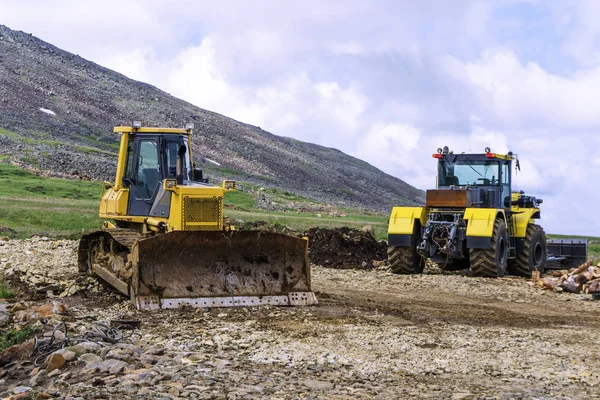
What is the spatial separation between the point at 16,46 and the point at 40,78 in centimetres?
1294

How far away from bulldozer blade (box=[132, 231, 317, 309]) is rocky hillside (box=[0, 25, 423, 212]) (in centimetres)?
4579

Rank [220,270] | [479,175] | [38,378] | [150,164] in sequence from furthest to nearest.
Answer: [479,175] → [150,164] → [220,270] → [38,378]

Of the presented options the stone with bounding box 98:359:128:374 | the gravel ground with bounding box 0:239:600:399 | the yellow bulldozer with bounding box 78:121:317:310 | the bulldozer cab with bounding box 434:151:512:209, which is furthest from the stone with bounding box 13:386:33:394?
the bulldozer cab with bounding box 434:151:512:209

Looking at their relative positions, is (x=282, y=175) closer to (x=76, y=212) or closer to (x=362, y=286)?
(x=76, y=212)

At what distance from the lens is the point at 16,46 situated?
352 feet

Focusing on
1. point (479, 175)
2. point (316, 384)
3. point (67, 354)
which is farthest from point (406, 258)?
point (67, 354)

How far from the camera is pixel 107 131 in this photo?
87375 millimetres

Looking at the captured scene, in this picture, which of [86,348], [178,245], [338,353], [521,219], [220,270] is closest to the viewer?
[86,348]

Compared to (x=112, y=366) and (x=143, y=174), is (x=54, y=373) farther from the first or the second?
(x=143, y=174)

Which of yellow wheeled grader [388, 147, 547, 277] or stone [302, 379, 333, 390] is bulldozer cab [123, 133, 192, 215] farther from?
stone [302, 379, 333, 390]

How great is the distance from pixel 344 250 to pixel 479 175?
4.70 meters

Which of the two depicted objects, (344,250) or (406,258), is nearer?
(406,258)

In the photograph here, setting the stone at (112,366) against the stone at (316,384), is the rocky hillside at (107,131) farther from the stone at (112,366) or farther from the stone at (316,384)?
the stone at (316,384)

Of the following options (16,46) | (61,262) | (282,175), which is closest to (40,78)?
(16,46)
